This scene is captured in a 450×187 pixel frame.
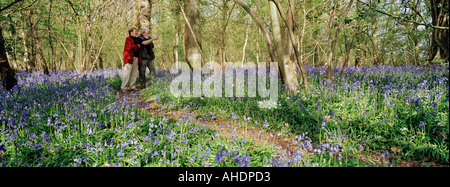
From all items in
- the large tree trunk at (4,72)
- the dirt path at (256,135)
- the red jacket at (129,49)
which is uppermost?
the red jacket at (129,49)

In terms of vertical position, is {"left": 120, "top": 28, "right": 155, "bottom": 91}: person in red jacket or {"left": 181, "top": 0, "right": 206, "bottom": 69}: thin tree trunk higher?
{"left": 181, "top": 0, "right": 206, "bottom": 69}: thin tree trunk

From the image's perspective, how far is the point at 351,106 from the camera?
4.09 m

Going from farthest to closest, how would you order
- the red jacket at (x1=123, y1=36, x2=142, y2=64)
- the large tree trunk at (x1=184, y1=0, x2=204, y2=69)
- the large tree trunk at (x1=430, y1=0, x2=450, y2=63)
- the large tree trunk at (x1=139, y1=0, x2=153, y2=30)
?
→ the large tree trunk at (x1=184, y1=0, x2=204, y2=69)
the large tree trunk at (x1=139, y1=0, x2=153, y2=30)
the red jacket at (x1=123, y1=36, x2=142, y2=64)
the large tree trunk at (x1=430, y1=0, x2=450, y2=63)

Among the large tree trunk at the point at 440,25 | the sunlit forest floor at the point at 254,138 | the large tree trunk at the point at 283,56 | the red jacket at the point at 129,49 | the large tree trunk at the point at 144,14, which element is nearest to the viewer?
the sunlit forest floor at the point at 254,138

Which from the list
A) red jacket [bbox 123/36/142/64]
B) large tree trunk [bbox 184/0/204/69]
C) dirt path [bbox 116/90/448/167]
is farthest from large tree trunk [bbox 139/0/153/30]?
dirt path [bbox 116/90/448/167]

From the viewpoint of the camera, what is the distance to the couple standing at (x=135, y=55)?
717 centimetres

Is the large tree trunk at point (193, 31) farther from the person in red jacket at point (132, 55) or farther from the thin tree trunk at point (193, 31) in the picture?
the person in red jacket at point (132, 55)

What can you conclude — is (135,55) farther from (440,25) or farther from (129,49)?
(440,25)

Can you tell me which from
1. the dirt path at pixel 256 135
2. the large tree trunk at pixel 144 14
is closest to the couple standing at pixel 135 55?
the large tree trunk at pixel 144 14

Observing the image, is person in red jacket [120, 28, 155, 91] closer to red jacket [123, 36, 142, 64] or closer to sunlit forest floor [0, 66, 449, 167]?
red jacket [123, 36, 142, 64]

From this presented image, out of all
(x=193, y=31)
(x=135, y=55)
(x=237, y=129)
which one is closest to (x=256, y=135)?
(x=237, y=129)

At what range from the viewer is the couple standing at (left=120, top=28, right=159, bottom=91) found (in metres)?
7.17

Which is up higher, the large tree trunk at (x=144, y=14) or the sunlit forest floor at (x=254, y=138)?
the large tree trunk at (x=144, y=14)
